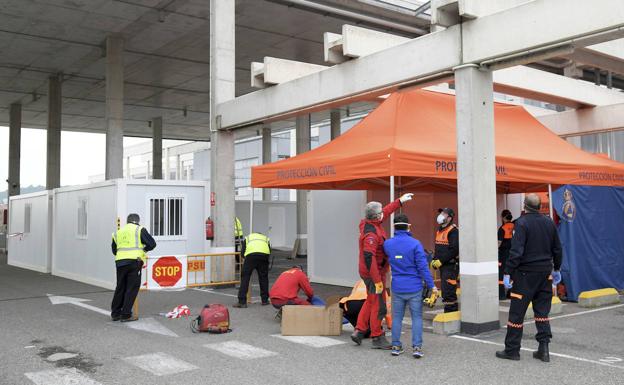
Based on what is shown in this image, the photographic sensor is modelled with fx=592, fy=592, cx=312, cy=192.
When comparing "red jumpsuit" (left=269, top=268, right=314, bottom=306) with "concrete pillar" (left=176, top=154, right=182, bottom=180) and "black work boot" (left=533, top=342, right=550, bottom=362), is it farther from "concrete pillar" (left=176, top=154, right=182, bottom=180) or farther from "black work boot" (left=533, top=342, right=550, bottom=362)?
A: "concrete pillar" (left=176, top=154, right=182, bottom=180)

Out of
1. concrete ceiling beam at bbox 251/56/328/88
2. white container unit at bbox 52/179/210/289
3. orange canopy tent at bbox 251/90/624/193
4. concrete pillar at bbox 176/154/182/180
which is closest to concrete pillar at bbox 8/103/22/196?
white container unit at bbox 52/179/210/289

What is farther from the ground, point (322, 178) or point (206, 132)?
point (206, 132)

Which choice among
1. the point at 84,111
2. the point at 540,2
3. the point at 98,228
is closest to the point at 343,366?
the point at 540,2

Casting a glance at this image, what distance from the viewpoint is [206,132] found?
44.1 metres

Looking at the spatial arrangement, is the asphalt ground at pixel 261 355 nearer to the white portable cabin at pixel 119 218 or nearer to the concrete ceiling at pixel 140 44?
the white portable cabin at pixel 119 218

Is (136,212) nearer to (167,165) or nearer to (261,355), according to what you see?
(261,355)

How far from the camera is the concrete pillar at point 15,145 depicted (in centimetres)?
3219

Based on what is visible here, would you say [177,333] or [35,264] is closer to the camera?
[177,333]

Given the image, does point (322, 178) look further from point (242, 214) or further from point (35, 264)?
point (242, 214)

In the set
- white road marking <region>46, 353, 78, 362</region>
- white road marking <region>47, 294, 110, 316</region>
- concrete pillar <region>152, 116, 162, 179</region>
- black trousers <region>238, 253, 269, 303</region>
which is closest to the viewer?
white road marking <region>46, 353, 78, 362</region>

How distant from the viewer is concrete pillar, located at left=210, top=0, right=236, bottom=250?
14367 mm

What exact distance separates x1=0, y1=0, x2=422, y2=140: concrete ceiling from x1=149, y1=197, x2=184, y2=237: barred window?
7.19 m

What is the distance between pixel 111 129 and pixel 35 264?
18.5 feet

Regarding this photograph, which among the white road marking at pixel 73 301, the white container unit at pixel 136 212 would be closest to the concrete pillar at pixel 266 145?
the white container unit at pixel 136 212
